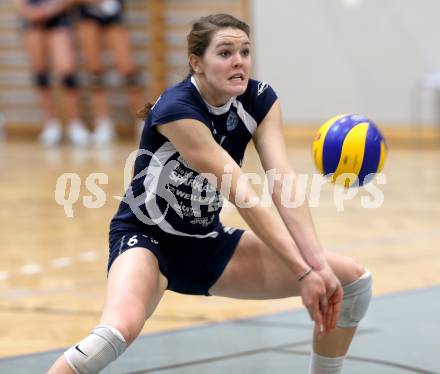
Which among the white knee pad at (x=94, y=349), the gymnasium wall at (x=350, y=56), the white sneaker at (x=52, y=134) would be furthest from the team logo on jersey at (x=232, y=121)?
the white sneaker at (x=52, y=134)

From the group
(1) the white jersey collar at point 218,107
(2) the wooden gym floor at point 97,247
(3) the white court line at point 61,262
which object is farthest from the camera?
(3) the white court line at point 61,262

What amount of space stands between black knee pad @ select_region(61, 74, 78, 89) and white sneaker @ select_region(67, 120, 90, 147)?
0.44 m

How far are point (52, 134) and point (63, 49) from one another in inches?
42.2

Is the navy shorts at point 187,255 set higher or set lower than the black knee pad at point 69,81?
higher

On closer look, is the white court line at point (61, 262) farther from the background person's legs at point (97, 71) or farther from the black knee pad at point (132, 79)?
the black knee pad at point (132, 79)

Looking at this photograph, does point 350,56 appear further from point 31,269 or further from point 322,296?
point 322,296

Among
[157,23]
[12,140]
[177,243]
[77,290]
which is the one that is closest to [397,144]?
[157,23]

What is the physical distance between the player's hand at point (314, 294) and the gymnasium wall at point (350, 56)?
8665 mm

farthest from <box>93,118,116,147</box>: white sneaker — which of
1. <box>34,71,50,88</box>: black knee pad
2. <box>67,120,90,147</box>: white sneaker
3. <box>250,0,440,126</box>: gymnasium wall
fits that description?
<box>250,0,440,126</box>: gymnasium wall

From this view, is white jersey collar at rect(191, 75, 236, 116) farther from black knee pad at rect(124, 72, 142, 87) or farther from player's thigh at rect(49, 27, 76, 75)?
player's thigh at rect(49, 27, 76, 75)

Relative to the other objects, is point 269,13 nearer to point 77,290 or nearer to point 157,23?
point 157,23

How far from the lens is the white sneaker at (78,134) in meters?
12.7

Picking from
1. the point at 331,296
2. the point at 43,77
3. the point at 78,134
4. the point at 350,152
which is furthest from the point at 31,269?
the point at 43,77

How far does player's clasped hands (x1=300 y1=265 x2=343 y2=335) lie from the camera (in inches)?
107
